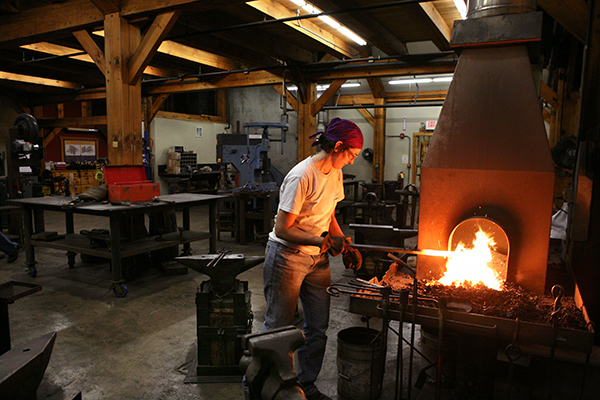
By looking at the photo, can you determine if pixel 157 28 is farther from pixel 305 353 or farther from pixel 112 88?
pixel 305 353

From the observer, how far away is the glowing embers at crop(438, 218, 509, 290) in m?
2.66

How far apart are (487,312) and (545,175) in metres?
0.96

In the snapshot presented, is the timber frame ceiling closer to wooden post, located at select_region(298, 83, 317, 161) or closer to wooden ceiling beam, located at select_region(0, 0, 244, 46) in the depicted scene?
wooden ceiling beam, located at select_region(0, 0, 244, 46)

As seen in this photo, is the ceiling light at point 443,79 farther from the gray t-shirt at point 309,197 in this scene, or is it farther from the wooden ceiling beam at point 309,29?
the gray t-shirt at point 309,197

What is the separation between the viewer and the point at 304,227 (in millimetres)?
2486

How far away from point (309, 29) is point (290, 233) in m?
5.15

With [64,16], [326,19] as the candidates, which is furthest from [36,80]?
[326,19]

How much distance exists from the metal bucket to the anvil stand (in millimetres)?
770

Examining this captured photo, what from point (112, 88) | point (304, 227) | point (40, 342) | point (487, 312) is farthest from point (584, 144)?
point (112, 88)

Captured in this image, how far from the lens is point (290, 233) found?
2.37 m

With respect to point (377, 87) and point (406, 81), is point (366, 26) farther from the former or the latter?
point (406, 81)

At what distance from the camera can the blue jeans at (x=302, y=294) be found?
244cm

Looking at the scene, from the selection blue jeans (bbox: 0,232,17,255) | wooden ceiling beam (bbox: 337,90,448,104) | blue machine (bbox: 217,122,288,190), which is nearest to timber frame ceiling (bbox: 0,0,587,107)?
blue machine (bbox: 217,122,288,190)

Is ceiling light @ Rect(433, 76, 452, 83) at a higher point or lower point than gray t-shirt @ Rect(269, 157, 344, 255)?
higher
